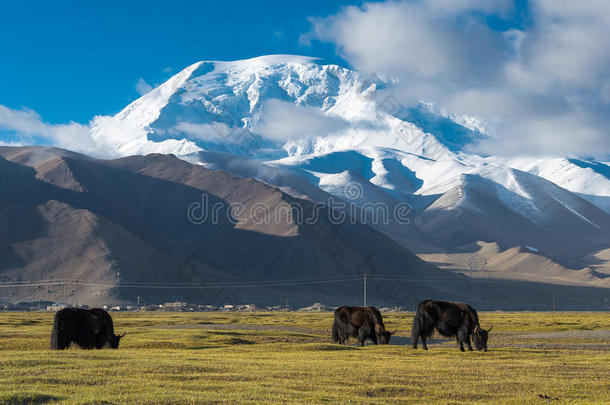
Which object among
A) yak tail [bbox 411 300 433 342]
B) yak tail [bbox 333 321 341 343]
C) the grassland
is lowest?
the grassland

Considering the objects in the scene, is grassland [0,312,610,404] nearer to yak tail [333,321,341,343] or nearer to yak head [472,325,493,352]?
yak head [472,325,493,352]

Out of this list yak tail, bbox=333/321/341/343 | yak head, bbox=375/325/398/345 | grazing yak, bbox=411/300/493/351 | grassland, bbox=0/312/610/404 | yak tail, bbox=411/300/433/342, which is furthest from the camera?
yak tail, bbox=333/321/341/343

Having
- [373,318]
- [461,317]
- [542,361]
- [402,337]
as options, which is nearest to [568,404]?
[542,361]

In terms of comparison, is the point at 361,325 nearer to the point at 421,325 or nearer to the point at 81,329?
the point at 421,325

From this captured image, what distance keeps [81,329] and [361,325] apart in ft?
61.1

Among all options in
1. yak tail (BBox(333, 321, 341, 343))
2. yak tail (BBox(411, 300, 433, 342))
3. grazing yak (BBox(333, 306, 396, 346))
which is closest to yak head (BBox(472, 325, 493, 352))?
yak tail (BBox(411, 300, 433, 342))

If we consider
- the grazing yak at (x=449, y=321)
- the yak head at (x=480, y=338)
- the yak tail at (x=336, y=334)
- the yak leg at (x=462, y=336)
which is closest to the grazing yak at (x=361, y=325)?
the yak tail at (x=336, y=334)

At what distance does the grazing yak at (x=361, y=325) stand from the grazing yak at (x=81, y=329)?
15.7 metres

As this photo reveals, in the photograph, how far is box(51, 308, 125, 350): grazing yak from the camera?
133 feet

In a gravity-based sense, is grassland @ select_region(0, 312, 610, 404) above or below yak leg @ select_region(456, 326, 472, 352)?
below

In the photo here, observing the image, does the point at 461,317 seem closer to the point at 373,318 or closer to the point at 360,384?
the point at 373,318

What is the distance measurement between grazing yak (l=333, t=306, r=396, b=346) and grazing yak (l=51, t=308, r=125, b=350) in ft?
51.4

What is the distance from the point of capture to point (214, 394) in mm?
21891

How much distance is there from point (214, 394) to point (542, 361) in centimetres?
1998
